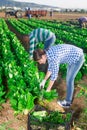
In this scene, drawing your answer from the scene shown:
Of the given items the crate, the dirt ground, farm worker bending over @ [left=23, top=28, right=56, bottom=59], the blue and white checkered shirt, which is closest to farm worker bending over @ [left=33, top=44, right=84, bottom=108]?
the blue and white checkered shirt

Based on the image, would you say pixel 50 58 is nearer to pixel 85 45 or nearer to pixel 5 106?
pixel 5 106

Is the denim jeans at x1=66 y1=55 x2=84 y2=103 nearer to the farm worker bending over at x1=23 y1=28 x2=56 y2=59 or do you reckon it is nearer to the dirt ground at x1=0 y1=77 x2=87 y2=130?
the dirt ground at x1=0 y1=77 x2=87 y2=130

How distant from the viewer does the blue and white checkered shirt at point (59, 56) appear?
6.53m

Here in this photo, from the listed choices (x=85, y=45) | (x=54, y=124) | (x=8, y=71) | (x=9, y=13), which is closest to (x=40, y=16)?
(x=9, y=13)

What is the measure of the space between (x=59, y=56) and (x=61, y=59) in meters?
0.23

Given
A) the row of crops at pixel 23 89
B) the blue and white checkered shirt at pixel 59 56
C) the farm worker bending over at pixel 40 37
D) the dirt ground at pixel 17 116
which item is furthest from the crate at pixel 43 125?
the farm worker bending over at pixel 40 37

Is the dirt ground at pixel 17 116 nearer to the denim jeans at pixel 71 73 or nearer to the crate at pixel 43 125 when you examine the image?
the denim jeans at pixel 71 73

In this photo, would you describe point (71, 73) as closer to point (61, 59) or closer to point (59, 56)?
point (61, 59)

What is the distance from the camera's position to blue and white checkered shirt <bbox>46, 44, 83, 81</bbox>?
6531 millimetres

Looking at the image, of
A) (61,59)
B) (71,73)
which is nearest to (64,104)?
(71,73)

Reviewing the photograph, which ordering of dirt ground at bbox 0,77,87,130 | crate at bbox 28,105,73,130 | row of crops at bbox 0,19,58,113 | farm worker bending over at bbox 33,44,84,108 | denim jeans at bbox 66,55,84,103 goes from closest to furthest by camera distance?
crate at bbox 28,105,73,130
farm worker bending over at bbox 33,44,84,108
dirt ground at bbox 0,77,87,130
row of crops at bbox 0,19,58,113
denim jeans at bbox 66,55,84,103

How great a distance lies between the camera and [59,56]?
666cm

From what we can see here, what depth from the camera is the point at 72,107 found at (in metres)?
7.61

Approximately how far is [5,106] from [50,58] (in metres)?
1.73
